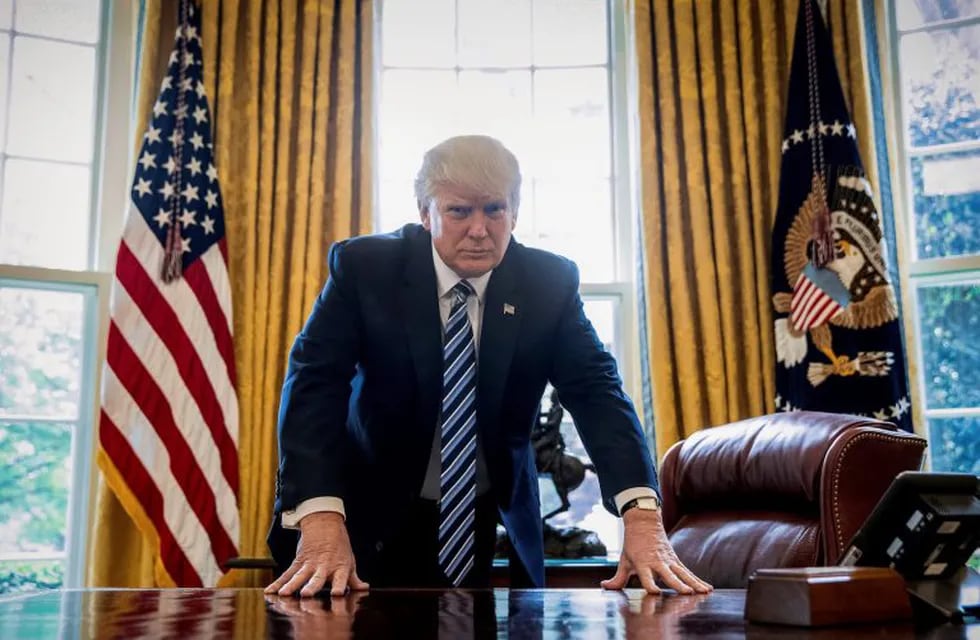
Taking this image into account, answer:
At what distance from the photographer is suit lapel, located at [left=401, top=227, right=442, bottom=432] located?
193 cm

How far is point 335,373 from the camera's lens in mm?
1853

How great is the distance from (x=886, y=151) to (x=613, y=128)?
40.5 inches

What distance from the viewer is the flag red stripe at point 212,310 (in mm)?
3658

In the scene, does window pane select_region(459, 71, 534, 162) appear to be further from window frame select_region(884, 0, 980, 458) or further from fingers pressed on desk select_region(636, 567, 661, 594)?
fingers pressed on desk select_region(636, 567, 661, 594)

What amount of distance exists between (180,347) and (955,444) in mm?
2722

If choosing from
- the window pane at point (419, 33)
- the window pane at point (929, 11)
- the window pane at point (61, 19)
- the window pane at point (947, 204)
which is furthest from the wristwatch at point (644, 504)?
the window pane at point (61, 19)

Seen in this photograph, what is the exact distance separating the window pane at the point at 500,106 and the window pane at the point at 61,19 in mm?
1421

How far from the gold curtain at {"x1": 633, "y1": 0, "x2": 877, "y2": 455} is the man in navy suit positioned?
5.87ft

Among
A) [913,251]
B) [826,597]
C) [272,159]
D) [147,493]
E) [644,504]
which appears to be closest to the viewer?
[826,597]

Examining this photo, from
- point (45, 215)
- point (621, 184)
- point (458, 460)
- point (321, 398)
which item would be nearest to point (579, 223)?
point (621, 184)

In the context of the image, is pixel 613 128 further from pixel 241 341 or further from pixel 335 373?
pixel 335 373

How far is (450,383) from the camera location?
193 cm

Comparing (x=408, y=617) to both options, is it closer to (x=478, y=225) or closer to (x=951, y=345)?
(x=478, y=225)

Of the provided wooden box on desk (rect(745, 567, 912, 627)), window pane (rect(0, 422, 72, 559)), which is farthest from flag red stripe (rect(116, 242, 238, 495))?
wooden box on desk (rect(745, 567, 912, 627))
